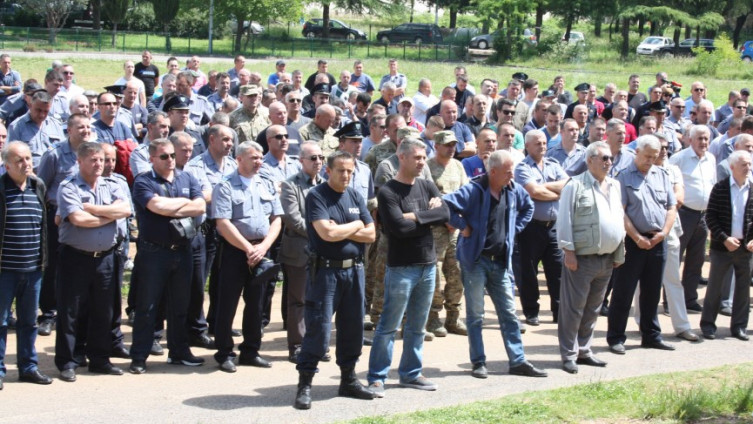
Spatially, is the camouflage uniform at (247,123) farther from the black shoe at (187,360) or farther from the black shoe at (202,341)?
the black shoe at (187,360)

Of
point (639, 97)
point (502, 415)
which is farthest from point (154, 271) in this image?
point (639, 97)

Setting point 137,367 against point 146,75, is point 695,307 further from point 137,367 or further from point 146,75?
point 146,75

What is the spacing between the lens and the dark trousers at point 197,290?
29.0 feet

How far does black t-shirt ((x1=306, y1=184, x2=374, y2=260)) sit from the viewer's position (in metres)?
7.53

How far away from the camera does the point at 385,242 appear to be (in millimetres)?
9578

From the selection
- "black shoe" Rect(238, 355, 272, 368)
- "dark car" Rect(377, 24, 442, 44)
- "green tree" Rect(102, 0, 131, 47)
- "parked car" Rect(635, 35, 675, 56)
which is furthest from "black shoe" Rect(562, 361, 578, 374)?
"dark car" Rect(377, 24, 442, 44)

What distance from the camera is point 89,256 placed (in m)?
8.09

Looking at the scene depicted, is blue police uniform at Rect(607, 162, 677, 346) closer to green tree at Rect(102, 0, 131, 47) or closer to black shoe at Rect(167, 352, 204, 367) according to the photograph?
black shoe at Rect(167, 352, 204, 367)

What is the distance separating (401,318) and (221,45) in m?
46.5

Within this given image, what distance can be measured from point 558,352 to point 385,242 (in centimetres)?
202

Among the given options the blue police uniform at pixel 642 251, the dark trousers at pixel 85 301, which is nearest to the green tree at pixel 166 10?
the blue police uniform at pixel 642 251

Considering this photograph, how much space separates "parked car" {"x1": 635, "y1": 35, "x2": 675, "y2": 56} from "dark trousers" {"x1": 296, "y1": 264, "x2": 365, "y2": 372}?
51.6 meters

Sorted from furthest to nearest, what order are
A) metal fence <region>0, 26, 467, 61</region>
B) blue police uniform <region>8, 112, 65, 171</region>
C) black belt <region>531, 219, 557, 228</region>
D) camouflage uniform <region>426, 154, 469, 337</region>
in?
metal fence <region>0, 26, 467, 61</region>, black belt <region>531, 219, 557, 228</region>, blue police uniform <region>8, 112, 65, 171</region>, camouflage uniform <region>426, 154, 469, 337</region>

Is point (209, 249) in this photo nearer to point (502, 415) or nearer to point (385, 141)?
point (385, 141)
